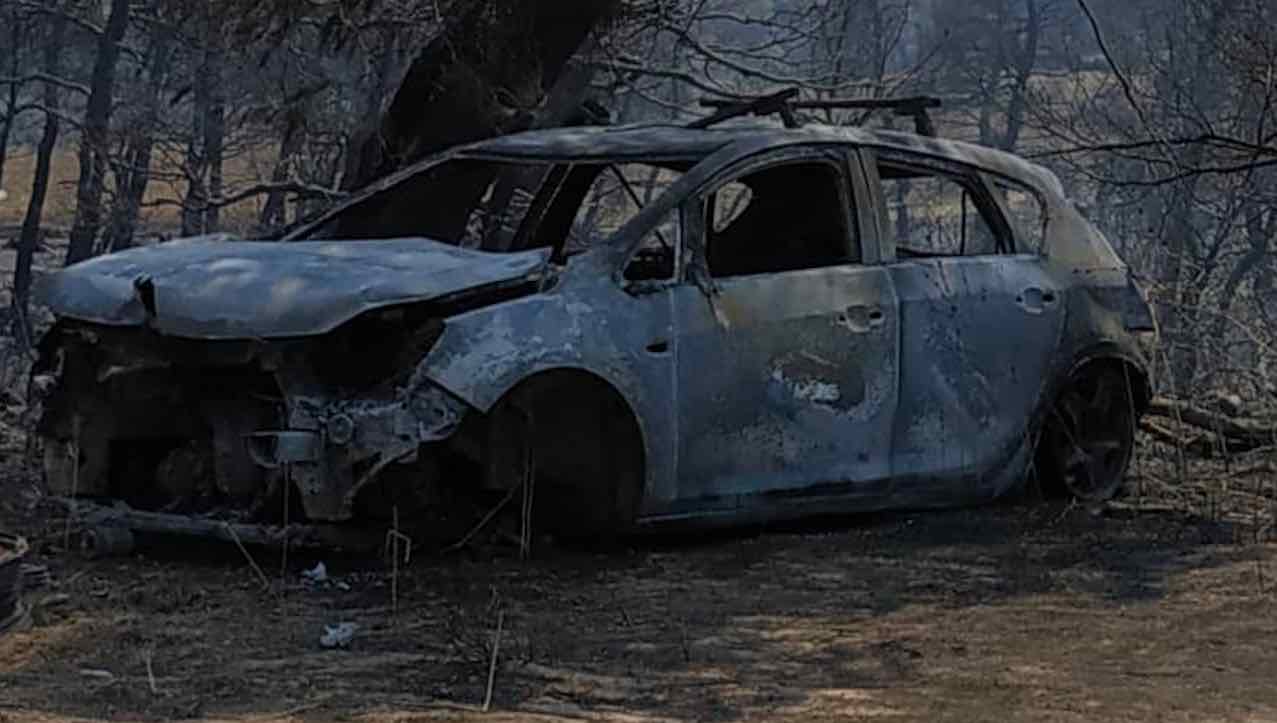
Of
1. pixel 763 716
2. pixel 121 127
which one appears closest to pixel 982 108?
pixel 121 127

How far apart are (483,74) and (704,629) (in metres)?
5.67

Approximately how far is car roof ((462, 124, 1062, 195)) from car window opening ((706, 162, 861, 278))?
0.14m

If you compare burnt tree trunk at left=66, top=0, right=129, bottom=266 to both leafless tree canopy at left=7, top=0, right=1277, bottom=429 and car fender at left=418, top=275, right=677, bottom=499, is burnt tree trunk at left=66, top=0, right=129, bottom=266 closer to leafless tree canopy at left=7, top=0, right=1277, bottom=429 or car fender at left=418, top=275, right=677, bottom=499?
leafless tree canopy at left=7, top=0, right=1277, bottom=429

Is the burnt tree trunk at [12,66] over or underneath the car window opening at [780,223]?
over

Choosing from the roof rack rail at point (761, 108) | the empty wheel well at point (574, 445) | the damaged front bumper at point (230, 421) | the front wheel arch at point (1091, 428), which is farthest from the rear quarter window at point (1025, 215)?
the damaged front bumper at point (230, 421)

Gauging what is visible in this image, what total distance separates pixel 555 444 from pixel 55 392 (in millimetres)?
2004

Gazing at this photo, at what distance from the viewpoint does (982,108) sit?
28656 millimetres

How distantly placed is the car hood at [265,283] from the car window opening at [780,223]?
3.84 ft

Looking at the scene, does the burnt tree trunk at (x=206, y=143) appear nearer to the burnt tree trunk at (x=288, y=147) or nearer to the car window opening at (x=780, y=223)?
the burnt tree trunk at (x=288, y=147)

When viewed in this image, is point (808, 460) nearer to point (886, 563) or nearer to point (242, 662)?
point (886, 563)

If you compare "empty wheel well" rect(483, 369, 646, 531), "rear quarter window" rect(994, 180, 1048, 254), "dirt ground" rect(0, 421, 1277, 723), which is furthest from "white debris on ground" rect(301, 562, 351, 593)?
"rear quarter window" rect(994, 180, 1048, 254)

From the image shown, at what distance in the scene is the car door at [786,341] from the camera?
308 inches

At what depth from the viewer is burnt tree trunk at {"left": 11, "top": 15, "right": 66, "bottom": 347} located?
24.7m

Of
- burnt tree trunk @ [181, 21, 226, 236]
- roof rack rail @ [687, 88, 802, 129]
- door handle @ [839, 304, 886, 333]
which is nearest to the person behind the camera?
door handle @ [839, 304, 886, 333]
